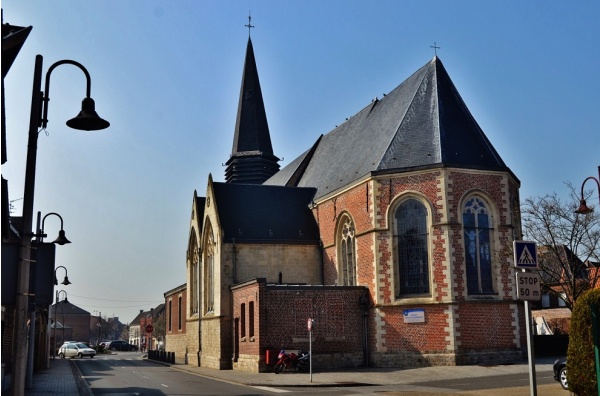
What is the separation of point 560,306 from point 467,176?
92.2ft

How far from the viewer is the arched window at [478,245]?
1143 inches

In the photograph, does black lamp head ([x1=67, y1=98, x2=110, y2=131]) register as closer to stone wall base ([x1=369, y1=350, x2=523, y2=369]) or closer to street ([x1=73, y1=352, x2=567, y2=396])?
street ([x1=73, y1=352, x2=567, y2=396])

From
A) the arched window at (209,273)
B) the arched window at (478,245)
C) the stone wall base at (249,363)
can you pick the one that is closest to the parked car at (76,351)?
the arched window at (209,273)

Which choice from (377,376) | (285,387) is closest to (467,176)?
(377,376)

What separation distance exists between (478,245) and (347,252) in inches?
270

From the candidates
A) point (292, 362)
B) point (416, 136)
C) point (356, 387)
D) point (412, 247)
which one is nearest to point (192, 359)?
point (292, 362)

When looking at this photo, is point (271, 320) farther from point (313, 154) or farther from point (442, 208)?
point (313, 154)

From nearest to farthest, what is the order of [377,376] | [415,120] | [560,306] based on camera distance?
[377,376], [415,120], [560,306]

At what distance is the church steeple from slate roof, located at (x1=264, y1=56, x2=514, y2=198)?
50.9 feet

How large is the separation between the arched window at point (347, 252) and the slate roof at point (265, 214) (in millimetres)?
2860

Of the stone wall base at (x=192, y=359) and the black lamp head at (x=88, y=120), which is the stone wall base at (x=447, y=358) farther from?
the black lamp head at (x=88, y=120)

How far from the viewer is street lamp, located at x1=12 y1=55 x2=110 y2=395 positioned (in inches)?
344

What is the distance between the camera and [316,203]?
123ft

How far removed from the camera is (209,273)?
128 feet
